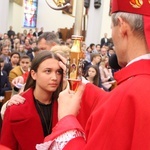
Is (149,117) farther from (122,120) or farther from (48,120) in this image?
(48,120)

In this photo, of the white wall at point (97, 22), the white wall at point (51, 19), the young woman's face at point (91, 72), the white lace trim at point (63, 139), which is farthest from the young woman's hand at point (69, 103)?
the white wall at point (51, 19)

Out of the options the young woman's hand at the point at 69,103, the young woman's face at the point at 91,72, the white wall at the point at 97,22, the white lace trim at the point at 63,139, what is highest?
the white wall at the point at 97,22

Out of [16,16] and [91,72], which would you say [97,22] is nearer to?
[16,16]

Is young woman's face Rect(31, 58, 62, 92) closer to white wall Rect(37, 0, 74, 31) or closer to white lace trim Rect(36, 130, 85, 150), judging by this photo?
white lace trim Rect(36, 130, 85, 150)

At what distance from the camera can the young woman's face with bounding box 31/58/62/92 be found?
225 cm

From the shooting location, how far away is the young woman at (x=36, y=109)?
213cm

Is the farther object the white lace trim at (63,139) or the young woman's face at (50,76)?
the young woman's face at (50,76)

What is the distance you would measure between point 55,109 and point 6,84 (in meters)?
3.61

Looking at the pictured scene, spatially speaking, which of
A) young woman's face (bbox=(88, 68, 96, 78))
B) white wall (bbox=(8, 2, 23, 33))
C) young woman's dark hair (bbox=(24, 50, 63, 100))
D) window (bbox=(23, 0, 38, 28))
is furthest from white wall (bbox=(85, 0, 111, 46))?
young woman's dark hair (bbox=(24, 50, 63, 100))

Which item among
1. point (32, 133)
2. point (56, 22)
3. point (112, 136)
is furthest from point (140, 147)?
point (56, 22)

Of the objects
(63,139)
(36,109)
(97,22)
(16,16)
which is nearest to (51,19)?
(16,16)

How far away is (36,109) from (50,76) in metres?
0.23

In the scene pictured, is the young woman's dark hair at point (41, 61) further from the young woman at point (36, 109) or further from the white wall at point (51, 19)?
the white wall at point (51, 19)

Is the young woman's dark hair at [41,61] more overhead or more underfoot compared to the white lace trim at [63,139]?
more overhead
